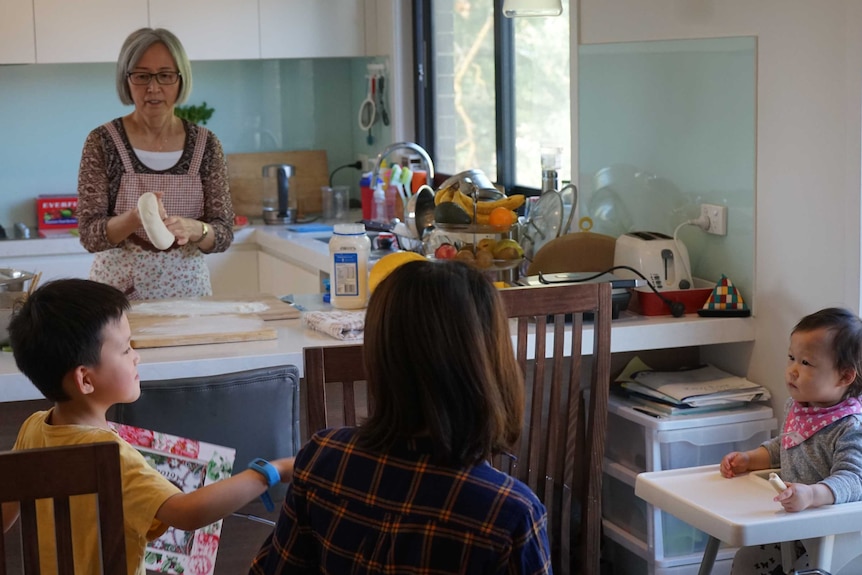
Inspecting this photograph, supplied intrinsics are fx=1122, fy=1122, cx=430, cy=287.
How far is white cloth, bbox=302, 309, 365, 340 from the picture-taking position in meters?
2.38

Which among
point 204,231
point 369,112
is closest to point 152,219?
point 204,231

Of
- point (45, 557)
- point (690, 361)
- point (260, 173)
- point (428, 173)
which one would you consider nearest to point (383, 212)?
point (428, 173)

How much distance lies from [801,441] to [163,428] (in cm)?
112

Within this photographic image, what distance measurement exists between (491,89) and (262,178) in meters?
1.28

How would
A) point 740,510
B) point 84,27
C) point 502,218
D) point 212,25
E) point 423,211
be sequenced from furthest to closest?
1. point 212,25
2. point 84,27
3. point 423,211
4. point 502,218
5. point 740,510

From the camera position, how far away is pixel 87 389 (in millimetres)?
1529

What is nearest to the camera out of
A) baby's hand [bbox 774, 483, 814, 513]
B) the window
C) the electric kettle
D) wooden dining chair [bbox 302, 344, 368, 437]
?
wooden dining chair [bbox 302, 344, 368, 437]

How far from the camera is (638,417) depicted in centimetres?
258

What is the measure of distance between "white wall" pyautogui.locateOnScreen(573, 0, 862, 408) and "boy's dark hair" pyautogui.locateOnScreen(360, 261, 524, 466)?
137 cm

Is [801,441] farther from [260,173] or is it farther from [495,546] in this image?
[260,173]

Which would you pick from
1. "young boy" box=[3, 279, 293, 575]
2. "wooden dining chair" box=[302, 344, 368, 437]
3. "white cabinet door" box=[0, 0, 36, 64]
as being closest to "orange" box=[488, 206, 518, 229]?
"wooden dining chair" box=[302, 344, 368, 437]

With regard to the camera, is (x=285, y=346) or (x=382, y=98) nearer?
(x=285, y=346)

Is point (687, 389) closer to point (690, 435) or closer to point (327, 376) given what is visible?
point (690, 435)

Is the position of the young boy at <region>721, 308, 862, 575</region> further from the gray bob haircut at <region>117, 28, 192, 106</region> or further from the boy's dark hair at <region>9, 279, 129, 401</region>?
the gray bob haircut at <region>117, 28, 192, 106</region>
